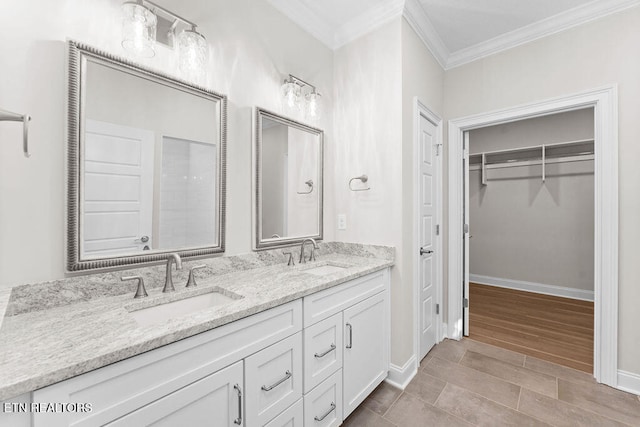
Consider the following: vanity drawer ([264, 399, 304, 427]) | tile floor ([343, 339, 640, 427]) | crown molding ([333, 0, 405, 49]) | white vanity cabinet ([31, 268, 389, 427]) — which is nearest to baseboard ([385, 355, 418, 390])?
tile floor ([343, 339, 640, 427])

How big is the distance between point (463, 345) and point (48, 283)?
300 cm

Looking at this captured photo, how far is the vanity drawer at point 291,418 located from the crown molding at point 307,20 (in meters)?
2.42

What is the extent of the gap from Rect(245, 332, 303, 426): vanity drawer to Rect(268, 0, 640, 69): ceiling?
2.16 m

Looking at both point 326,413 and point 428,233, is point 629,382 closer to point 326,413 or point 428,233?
point 428,233

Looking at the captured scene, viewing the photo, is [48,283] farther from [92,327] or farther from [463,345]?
[463,345]

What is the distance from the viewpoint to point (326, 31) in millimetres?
2334

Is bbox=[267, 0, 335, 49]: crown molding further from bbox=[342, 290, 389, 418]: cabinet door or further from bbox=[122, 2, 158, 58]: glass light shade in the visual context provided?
bbox=[342, 290, 389, 418]: cabinet door

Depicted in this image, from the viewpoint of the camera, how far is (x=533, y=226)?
4172 mm

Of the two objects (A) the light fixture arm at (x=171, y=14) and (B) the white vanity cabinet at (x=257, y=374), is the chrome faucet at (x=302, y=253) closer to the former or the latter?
(B) the white vanity cabinet at (x=257, y=374)

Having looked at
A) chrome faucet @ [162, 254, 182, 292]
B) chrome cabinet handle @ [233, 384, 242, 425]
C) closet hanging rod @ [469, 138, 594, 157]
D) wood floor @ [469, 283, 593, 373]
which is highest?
closet hanging rod @ [469, 138, 594, 157]

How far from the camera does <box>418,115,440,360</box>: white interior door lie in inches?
93.3

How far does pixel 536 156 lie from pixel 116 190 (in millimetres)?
4995

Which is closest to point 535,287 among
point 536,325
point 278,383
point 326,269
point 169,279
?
point 536,325

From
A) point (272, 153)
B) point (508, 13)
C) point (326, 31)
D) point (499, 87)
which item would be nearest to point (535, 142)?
point (499, 87)
